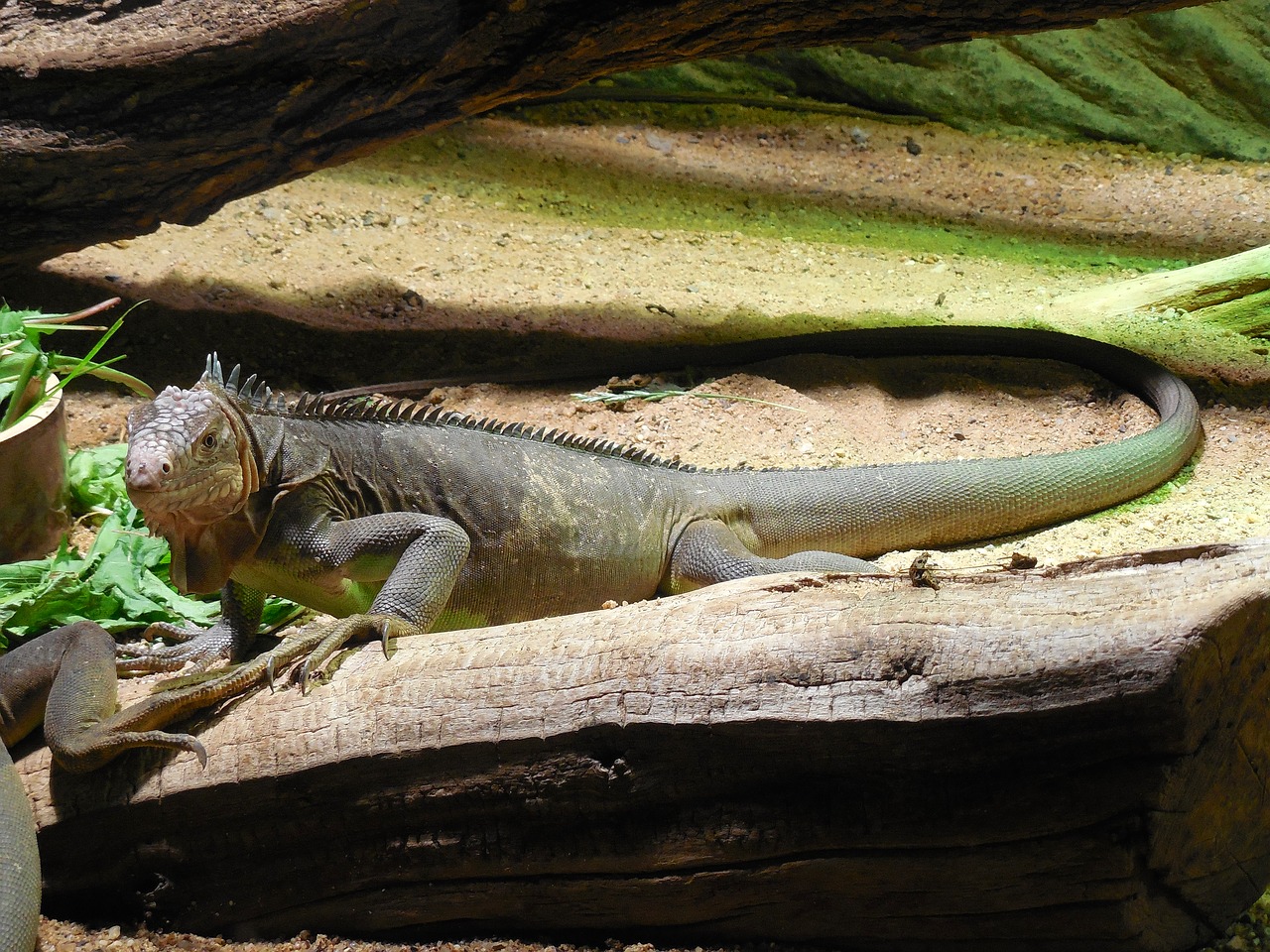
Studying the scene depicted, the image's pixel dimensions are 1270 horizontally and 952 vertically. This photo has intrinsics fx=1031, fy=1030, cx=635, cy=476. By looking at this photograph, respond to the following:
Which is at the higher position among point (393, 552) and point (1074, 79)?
point (1074, 79)

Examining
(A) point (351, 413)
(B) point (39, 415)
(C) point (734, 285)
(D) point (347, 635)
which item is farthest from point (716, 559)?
(C) point (734, 285)

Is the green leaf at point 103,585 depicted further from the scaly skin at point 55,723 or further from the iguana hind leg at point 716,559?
the iguana hind leg at point 716,559

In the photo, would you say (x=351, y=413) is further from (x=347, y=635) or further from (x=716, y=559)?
(x=716, y=559)

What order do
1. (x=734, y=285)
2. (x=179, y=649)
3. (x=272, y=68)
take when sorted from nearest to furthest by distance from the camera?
1. (x=179, y=649)
2. (x=272, y=68)
3. (x=734, y=285)

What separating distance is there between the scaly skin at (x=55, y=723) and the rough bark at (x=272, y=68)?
3.43 m

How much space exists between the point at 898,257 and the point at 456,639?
6.12 meters

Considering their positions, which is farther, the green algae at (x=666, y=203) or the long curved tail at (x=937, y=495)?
the green algae at (x=666, y=203)

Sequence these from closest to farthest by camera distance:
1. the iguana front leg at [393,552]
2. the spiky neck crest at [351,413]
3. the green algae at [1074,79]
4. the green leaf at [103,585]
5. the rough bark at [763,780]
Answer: the rough bark at [763,780] < the iguana front leg at [393,552] < the spiky neck crest at [351,413] < the green leaf at [103,585] < the green algae at [1074,79]

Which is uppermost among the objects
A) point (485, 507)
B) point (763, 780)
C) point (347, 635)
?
point (763, 780)

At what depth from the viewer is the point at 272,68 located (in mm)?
5238

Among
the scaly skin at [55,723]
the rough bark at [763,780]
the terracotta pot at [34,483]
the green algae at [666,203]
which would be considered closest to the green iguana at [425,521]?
the scaly skin at [55,723]

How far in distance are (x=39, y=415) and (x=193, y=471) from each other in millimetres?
1579

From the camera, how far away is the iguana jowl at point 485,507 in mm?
3008

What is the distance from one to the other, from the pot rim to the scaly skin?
1.38 m
